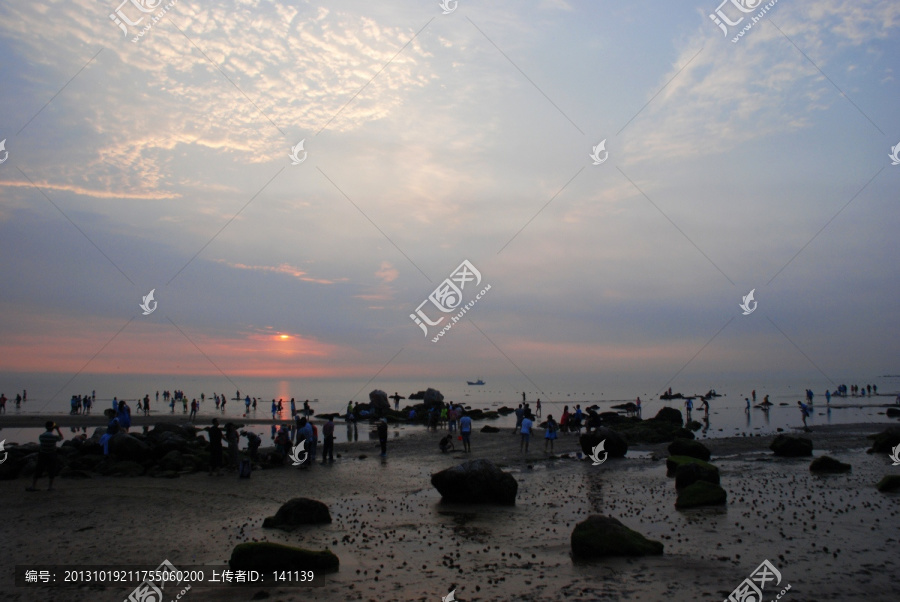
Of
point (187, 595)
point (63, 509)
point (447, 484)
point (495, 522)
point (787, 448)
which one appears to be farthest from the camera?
point (787, 448)

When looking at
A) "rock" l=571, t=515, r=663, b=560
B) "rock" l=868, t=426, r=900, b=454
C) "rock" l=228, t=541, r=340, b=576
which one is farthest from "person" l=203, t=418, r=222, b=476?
"rock" l=868, t=426, r=900, b=454

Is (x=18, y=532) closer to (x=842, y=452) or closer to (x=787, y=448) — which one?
(x=787, y=448)

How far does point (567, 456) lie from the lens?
29359mm

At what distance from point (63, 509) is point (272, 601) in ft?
36.6

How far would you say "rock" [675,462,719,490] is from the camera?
1848 cm

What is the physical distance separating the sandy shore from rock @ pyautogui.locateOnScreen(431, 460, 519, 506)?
54cm

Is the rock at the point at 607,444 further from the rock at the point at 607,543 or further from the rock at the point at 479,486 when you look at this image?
the rock at the point at 607,543

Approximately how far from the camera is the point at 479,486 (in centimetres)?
1742

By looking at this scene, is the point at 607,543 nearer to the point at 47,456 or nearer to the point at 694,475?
the point at 694,475

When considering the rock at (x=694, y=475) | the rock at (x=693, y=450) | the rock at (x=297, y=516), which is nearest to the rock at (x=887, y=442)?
the rock at (x=693, y=450)

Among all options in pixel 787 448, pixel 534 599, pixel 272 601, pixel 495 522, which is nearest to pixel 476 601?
pixel 534 599

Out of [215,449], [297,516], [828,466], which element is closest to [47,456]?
[215,449]

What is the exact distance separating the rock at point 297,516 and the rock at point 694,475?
38.3 ft

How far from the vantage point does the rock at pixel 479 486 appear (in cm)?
1734
